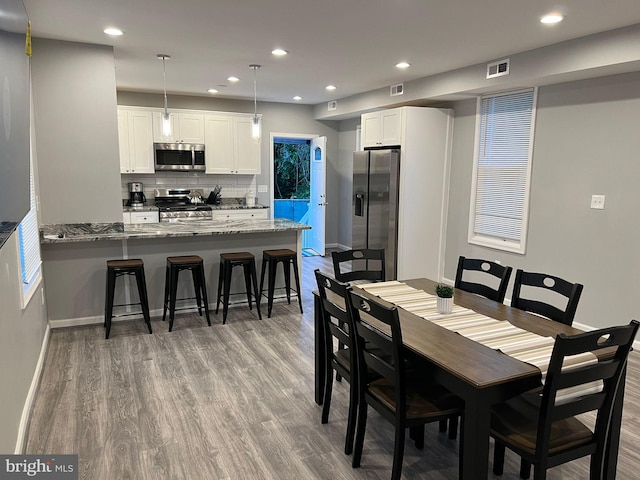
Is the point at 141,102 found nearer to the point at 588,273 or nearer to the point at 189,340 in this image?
the point at 189,340

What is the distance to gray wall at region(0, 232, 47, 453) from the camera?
214cm

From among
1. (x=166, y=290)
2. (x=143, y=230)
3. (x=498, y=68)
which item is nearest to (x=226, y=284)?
(x=166, y=290)

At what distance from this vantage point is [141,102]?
22.6ft

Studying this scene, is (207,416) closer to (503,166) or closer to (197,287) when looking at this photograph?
(197,287)

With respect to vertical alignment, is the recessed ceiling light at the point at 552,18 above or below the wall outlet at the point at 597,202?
above

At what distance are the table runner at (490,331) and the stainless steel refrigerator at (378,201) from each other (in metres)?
2.95

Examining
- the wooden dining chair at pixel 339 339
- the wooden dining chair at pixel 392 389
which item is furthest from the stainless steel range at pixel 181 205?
the wooden dining chair at pixel 392 389

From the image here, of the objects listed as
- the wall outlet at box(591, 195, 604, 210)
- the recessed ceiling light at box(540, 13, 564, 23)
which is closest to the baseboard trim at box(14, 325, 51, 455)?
the recessed ceiling light at box(540, 13, 564, 23)

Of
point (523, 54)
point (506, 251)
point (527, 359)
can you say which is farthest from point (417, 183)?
point (527, 359)

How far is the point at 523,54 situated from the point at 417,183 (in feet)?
6.54

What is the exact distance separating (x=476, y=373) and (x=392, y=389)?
621 millimetres

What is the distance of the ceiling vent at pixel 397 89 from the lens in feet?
19.2

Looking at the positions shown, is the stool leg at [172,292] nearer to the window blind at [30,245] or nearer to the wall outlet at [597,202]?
the window blind at [30,245]

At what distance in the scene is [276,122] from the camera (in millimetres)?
7891
